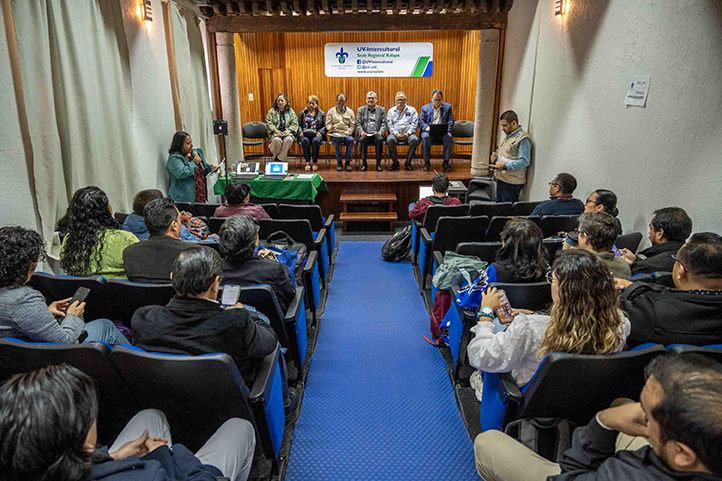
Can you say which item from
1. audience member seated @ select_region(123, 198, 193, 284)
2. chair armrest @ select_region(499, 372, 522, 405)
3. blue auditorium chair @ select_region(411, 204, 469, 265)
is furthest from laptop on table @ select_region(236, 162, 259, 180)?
chair armrest @ select_region(499, 372, 522, 405)

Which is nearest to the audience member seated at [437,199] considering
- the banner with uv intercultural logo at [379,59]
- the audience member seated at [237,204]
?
the audience member seated at [237,204]

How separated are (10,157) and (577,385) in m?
Result: 3.50

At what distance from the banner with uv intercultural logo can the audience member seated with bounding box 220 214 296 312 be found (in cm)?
662

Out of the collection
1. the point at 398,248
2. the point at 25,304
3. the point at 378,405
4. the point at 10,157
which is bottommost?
the point at 378,405

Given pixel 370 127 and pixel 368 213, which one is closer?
pixel 368 213

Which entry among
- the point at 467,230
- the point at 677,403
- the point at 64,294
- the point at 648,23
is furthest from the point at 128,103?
the point at 677,403

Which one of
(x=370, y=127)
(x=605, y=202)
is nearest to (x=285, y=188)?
(x=370, y=127)

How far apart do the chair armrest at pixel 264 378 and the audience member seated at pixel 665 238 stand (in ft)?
6.76

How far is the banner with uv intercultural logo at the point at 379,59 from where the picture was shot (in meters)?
8.16

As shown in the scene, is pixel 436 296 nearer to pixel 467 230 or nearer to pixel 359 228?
pixel 467 230

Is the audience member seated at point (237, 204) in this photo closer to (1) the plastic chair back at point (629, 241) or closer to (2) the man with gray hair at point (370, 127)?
(1) the plastic chair back at point (629, 241)

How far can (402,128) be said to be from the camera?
7.61m

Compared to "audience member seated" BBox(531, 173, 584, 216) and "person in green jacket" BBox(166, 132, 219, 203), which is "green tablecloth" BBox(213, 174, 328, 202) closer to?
"person in green jacket" BBox(166, 132, 219, 203)

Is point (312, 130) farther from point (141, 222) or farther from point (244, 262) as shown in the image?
point (244, 262)
